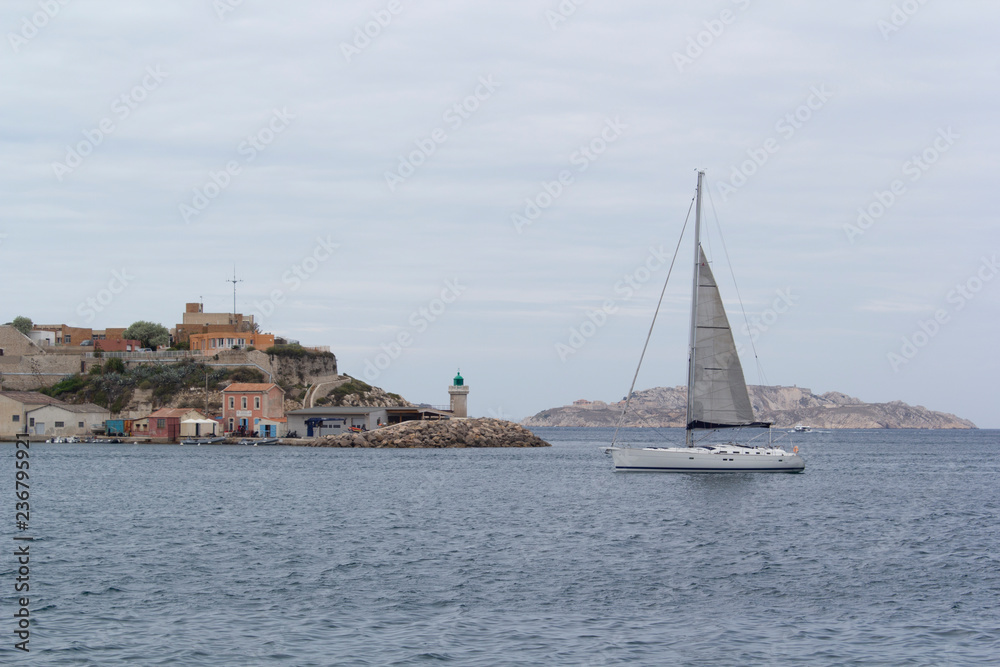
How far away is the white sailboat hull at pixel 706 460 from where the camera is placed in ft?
162

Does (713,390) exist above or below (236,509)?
above

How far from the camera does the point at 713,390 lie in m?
49.2

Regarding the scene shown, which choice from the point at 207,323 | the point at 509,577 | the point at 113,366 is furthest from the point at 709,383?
the point at 207,323

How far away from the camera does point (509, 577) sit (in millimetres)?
22297

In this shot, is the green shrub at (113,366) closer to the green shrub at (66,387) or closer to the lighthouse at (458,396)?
the green shrub at (66,387)

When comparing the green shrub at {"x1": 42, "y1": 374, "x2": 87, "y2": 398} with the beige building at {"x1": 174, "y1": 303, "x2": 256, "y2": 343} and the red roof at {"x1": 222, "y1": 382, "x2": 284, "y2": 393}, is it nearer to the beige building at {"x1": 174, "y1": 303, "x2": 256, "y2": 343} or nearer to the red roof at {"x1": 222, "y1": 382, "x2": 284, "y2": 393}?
the beige building at {"x1": 174, "y1": 303, "x2": 256, "y2": 343}

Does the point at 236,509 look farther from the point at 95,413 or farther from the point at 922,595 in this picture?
the point at 95,413

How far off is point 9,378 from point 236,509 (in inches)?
3705

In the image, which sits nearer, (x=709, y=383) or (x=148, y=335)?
(x=709, y=383)

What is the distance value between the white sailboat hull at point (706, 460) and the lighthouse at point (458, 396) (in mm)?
57893

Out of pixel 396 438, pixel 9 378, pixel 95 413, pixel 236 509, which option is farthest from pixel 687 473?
pixel 9 378

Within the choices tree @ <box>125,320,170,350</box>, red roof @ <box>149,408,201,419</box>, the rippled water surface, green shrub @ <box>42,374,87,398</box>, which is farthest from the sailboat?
tree @ <box>125,320,170,350</box>

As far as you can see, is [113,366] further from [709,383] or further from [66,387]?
[709,383]

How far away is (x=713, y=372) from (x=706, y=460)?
444 cm
